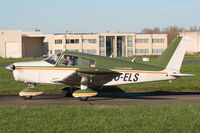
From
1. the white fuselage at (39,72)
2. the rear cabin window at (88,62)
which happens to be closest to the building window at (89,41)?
the rear cabin window at (88,62)

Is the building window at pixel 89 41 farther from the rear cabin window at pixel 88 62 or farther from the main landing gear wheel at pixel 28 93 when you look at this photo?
the main landing gear wheel at pixel 28 93

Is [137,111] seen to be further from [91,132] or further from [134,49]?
[134,49]

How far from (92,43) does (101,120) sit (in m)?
82.6

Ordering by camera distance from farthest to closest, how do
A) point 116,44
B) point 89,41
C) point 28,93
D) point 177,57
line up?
point 116,44 < point 89,41 < point 177,57 < point 28,93

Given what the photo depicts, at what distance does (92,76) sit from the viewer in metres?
13.5

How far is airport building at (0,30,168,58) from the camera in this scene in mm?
89312

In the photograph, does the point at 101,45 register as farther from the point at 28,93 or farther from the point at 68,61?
the point at 28,93

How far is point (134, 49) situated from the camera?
9388cm

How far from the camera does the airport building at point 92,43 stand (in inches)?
3516

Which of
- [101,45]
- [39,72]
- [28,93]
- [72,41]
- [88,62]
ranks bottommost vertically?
[28,93]

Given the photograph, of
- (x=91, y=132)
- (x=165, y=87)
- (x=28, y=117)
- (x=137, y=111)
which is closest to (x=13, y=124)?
(x=28, y=117)

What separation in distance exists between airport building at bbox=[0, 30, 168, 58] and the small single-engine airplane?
74598 mm

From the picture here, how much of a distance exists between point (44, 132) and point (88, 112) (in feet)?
7.93

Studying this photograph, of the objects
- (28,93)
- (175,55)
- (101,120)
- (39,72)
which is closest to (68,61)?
(39,72)
